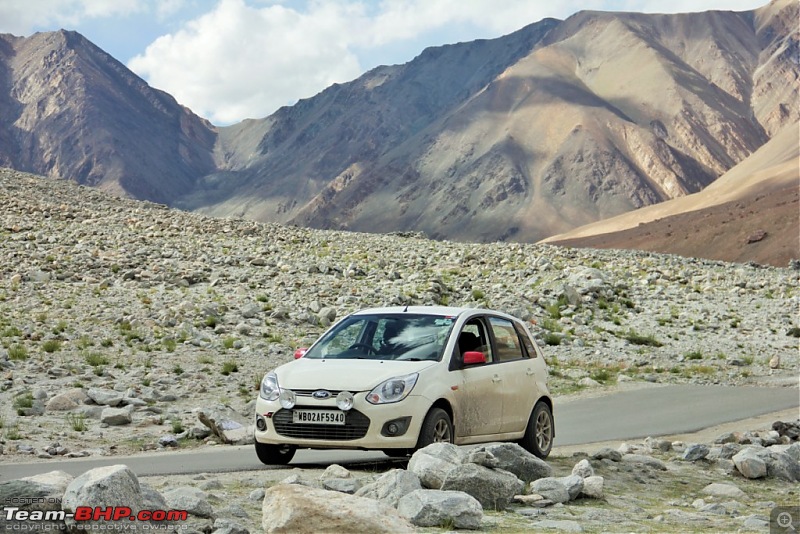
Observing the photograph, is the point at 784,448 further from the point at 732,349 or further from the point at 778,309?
the point at 778,309

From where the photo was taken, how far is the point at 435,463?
362 inches

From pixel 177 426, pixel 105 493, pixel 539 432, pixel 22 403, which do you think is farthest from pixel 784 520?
pixel 22 403

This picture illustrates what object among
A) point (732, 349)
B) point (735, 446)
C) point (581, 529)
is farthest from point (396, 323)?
point (732, 349)

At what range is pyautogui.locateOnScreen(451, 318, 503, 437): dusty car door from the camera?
1138 centimetres

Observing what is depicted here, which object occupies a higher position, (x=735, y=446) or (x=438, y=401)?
(x=438, y=401)

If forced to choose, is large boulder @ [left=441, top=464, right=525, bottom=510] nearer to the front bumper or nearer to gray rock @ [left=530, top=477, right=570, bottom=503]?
gray rock @ [left=530, top=477, right=570, bottom=503]

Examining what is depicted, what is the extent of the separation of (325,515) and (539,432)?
6.24m

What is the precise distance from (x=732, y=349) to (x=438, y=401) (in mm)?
24285

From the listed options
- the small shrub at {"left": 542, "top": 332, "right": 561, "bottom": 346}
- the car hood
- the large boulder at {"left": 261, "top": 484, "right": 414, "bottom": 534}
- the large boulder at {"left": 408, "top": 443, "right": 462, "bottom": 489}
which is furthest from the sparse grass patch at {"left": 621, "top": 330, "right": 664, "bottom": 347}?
the large boulder at {"left": 261, "top": 484, "right": 414, "bottom": 534}

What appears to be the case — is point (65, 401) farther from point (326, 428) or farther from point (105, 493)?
point (105, 493)

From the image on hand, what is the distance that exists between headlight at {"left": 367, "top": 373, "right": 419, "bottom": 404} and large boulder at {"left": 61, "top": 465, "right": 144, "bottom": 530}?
3.89 meters

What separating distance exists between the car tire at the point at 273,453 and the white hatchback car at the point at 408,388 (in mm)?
12

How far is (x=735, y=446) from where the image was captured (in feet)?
47.0

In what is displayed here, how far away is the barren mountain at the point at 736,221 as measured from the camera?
103 meters
